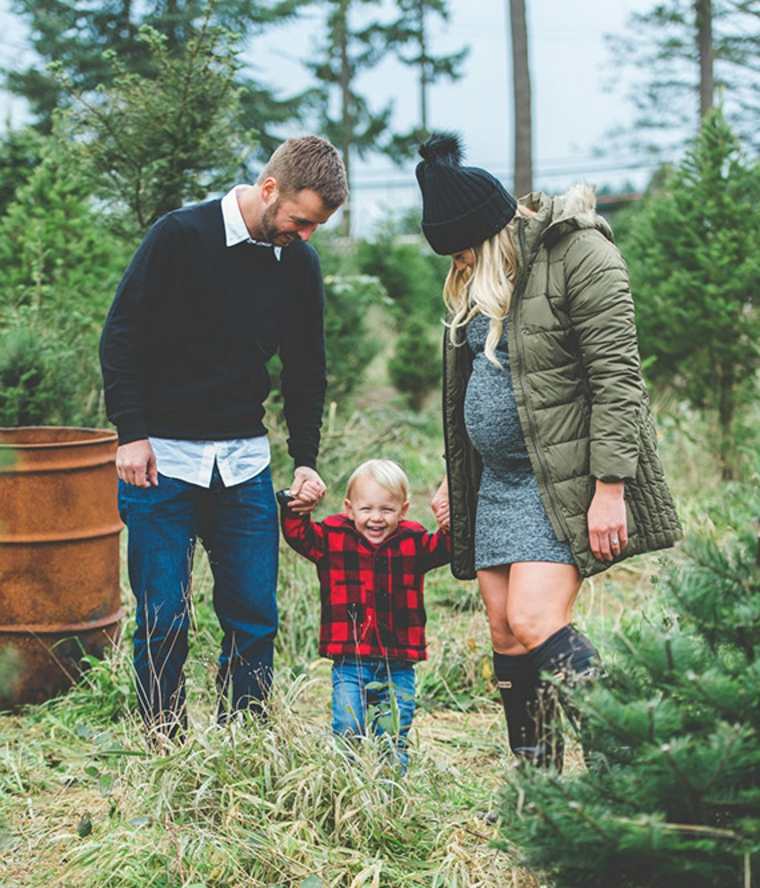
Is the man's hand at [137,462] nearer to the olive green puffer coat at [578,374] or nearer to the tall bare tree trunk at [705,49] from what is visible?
the olive green puffer coat at [578,374]

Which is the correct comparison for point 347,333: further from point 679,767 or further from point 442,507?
point 679,767

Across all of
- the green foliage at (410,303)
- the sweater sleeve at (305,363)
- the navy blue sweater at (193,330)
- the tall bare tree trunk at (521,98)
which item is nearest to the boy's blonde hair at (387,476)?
the sweater sleeve at (305,363)

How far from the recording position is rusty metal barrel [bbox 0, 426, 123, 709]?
4.24 m

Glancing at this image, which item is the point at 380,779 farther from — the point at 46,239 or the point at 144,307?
the point at 46,239

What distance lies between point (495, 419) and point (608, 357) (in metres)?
0.34

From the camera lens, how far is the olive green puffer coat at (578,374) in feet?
9.09

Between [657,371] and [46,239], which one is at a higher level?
[46,239]

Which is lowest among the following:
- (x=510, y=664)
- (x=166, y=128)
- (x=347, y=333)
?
(x=510, y=664)

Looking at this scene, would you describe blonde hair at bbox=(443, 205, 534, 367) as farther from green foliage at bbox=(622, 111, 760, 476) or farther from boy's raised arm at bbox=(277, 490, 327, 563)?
green foliage at bbox=(622, 111, 760, 476)

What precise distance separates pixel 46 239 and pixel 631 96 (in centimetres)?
1751

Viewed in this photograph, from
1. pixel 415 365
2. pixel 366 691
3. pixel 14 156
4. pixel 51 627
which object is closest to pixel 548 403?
pixel 366 691

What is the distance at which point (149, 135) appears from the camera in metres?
5.00

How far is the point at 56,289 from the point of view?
691 cm

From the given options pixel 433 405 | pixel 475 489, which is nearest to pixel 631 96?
pixel 433 405
